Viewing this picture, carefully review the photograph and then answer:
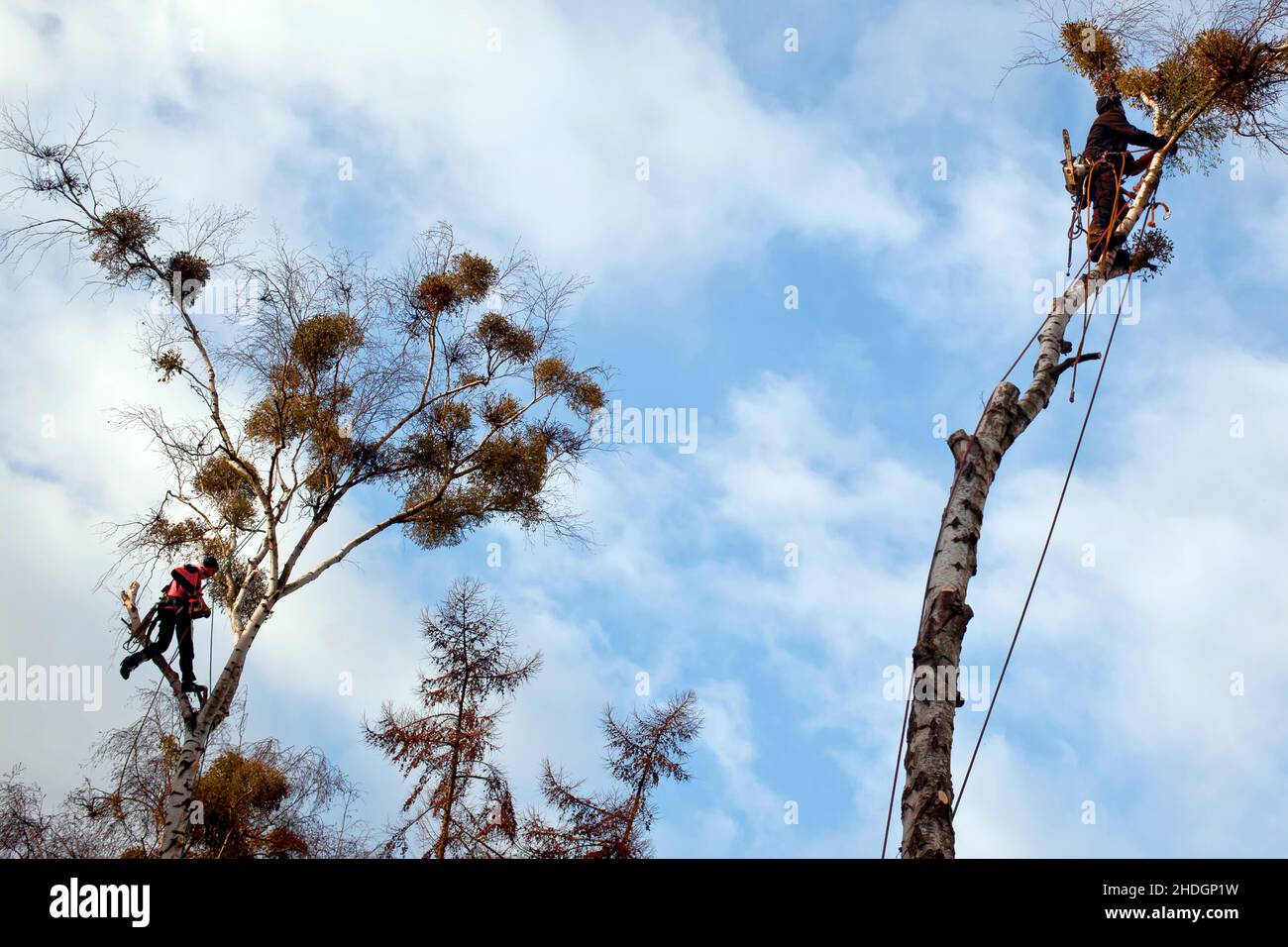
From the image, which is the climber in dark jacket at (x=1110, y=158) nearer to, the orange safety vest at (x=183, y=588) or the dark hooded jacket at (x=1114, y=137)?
the dark hooded jacket at (x=1114, y=137)

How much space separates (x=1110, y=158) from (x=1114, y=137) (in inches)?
12.3

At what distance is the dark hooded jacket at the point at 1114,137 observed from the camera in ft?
28.4

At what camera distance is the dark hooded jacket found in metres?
8.65

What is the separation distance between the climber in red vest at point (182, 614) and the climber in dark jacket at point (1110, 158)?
8386 millimetres

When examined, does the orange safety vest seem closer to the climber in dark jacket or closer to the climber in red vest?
the climber in red vest

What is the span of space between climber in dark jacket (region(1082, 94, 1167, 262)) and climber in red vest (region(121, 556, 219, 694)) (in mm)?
8386

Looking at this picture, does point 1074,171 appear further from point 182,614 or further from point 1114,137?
point 182,614

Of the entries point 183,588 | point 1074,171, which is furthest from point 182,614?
point 1074,171

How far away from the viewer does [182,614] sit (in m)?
10.1

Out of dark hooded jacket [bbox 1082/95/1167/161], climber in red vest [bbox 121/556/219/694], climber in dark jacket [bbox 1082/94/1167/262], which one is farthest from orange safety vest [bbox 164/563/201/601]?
dark hooded jacket [bbox 1082/95/1167/161]

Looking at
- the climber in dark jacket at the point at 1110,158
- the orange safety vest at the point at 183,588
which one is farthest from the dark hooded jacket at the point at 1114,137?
the orange safety vest at the point at 183,588
